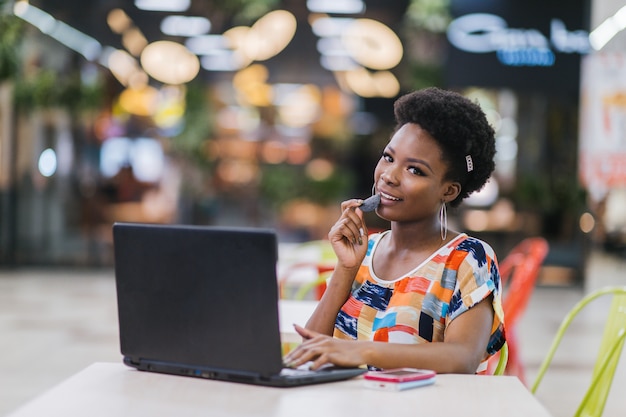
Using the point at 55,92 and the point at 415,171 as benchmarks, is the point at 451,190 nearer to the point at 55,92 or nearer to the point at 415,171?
the point at 415,171

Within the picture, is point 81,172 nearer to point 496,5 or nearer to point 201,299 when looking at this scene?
point 496,5

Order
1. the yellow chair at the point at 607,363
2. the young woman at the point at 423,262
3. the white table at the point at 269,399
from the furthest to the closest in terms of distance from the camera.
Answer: the yellow chair at the point at 607,363 → the young woman at the point at 423,262 → the white table at the point at 269,399

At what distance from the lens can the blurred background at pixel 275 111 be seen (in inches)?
411

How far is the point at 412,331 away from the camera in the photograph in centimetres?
213

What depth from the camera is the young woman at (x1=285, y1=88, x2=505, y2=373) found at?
2.04m

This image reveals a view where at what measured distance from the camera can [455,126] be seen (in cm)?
214

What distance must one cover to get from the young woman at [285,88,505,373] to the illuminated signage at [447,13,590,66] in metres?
8.44

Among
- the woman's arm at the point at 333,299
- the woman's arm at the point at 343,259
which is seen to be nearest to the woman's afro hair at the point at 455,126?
the woman's arm at the point at 343,259

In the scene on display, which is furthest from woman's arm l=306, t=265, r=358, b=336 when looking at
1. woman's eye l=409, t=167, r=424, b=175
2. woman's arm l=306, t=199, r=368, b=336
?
woman's eye l=409, t=167, r=424, b=175

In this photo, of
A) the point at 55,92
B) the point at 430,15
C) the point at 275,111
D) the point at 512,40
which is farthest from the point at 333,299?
the point at 275,111

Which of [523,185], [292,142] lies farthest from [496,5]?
[292,142]

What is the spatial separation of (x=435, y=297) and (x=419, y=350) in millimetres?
190

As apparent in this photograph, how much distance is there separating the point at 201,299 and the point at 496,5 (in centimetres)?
919

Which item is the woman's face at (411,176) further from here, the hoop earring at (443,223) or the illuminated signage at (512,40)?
the illuminated signage at (512,40)
